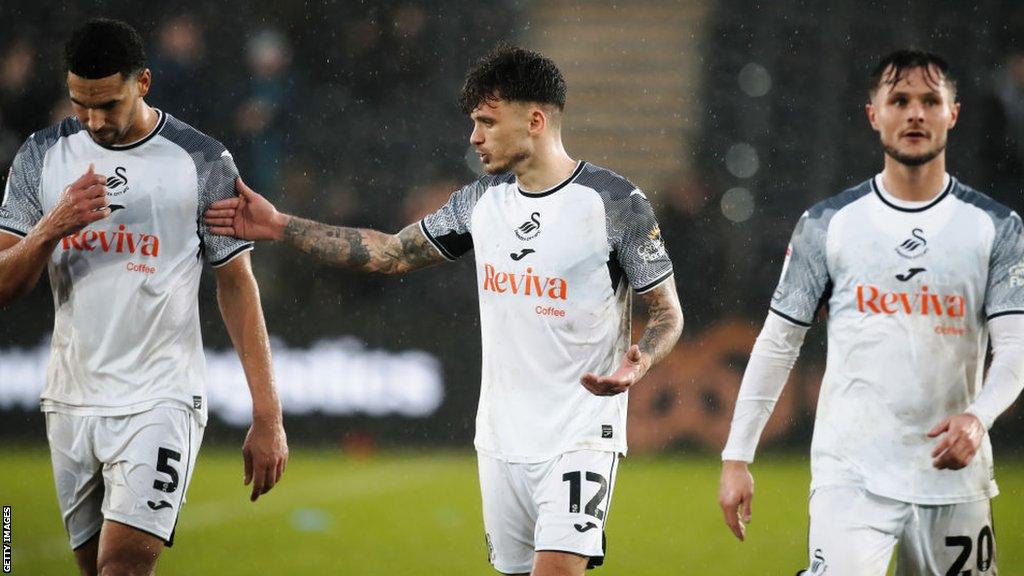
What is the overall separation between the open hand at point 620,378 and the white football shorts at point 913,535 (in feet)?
2.24

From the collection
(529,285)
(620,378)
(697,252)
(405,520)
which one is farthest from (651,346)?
(697,252)

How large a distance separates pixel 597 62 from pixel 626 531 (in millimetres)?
4601

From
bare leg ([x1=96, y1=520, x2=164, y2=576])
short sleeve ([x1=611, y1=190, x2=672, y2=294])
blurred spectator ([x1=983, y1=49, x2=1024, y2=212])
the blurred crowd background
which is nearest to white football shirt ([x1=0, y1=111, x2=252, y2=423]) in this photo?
bare leg ([x1=96, y1=520, x2=164, y2=576])

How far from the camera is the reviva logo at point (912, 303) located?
4008mm

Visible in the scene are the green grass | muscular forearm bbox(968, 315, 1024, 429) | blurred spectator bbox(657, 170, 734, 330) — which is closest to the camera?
muscular forearm bbox(968, 315, 1024, 429)

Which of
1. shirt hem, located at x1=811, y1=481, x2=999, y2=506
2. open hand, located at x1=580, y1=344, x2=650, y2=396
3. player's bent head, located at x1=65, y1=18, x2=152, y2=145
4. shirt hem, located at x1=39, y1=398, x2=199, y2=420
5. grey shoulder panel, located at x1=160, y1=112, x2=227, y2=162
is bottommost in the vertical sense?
shirt hem, located at x1=811, y1=481, x2=999, y2=506

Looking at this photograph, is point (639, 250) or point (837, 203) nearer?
point (837, 203)

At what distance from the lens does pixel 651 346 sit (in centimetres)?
433

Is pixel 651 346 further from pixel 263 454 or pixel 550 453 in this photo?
pixel 263 454

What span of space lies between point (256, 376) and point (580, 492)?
3.85 feet

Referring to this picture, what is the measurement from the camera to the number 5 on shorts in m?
4.47

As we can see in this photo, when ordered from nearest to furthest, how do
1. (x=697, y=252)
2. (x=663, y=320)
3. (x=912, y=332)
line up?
(x=912, y=332)
(x=663, y=320)
(x=697, y=252)

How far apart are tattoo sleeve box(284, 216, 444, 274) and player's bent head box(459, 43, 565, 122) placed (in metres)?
0.49

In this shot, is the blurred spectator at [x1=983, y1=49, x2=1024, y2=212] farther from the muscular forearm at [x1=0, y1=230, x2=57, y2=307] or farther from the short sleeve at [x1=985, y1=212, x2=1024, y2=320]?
the muscular forearm at [x1=0, y1=230, x2=57, y2=307]
